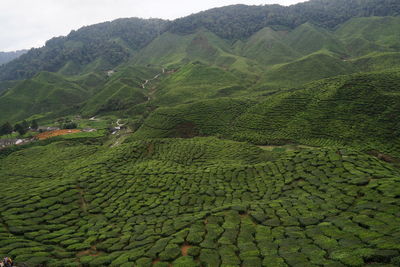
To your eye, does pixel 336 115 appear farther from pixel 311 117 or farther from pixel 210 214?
pixel 210 214

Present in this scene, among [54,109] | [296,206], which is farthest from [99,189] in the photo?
[54,109]

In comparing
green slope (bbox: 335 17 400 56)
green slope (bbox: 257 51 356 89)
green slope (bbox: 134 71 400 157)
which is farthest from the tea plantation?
green slope (bbox: 335 17 400 56)

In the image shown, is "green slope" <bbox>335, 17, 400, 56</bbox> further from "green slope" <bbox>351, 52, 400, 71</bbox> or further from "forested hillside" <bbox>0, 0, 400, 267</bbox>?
"forested hillside" <bbox>0, 0, 400, 267</bbox>

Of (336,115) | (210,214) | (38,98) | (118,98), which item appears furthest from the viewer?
(38,98)

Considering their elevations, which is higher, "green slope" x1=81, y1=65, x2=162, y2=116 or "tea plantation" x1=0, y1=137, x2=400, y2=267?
"green slope" x1=81, y1=65, x2=162, y2=116

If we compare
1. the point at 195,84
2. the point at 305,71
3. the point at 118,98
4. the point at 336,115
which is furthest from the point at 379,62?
the point at 118,98

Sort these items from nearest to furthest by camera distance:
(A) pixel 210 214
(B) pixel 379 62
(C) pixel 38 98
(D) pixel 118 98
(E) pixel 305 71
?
(A) pixel 210 214, (B) pixel 379 62, (E) pixel 305 71, (D) pixel 118 98, (C) pixel 38 98

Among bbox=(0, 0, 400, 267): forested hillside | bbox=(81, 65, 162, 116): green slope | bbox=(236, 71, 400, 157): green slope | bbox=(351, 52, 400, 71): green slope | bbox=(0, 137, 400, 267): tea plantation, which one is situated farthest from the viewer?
bbox=(81, 65, 162, 116): green slope

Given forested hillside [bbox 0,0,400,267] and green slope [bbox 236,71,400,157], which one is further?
green slope [bbox 236,71,400,157]

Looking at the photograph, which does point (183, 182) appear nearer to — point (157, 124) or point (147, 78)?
point (157, 124)
